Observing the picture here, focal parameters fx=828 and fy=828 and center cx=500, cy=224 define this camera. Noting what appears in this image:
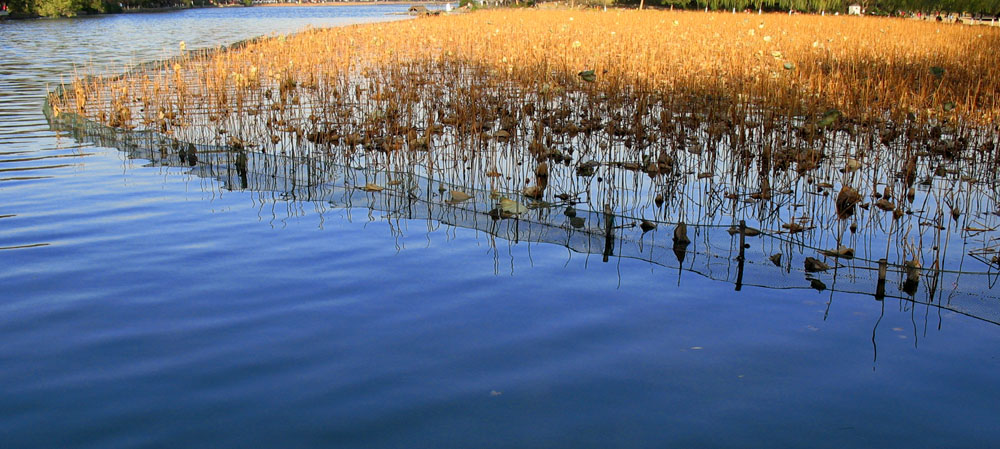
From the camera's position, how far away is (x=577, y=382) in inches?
155

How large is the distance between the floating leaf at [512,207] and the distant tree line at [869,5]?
132 feet

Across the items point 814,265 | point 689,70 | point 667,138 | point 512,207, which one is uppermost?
point 689,70

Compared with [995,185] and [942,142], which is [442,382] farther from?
[942,142]

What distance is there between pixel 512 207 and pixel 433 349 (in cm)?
253

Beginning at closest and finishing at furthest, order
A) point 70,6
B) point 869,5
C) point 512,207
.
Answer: point 512,207, point 869,5, point 70,6

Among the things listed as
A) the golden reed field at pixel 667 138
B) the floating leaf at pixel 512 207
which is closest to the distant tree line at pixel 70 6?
the golden reed field at pixel 667 138

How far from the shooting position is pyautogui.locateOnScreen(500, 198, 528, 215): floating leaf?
6.68 metres

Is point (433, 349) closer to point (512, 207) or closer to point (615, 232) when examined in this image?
point (615, 232)

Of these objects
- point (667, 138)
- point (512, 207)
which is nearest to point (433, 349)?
point (512, 207)

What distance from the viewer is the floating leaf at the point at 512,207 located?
21.9 ft

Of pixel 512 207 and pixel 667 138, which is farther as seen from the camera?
pixel 667 138

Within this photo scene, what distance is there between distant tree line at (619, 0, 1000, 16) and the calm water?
41292 millimetres

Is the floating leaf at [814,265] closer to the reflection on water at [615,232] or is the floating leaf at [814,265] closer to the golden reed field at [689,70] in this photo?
the reflection on water at [615,232]

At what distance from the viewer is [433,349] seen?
4324 mm
